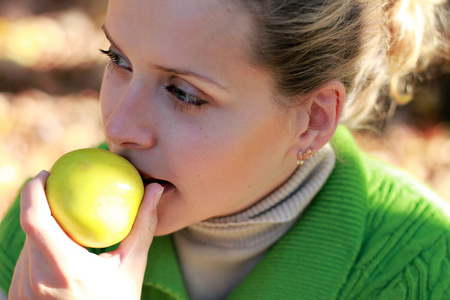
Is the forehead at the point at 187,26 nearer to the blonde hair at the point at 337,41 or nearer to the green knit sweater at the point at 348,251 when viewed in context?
the blonde hair at the point at 337,41

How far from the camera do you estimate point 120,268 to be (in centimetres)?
135

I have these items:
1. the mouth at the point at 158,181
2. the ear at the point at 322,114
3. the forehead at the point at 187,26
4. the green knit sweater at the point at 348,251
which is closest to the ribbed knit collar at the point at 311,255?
the green knit sweater at the point at 348,251

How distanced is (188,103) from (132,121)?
0.16 m

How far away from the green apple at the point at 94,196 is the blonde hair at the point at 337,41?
1.58 ft

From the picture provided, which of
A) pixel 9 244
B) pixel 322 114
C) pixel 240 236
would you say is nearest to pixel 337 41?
pixel 322 114

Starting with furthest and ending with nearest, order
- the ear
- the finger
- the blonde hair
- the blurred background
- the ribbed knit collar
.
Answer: the blurred background → the ribbed knit collar → the ear → the blonde hair → the finger

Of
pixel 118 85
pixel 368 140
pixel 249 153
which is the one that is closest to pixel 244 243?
pixel 249 153

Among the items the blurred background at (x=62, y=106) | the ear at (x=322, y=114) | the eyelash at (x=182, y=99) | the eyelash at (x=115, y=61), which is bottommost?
the blurred background at (x=62, y=106)

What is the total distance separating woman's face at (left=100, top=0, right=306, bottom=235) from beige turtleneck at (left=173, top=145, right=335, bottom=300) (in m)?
0.29

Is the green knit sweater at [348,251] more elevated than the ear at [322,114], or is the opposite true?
the ear at [322,114]

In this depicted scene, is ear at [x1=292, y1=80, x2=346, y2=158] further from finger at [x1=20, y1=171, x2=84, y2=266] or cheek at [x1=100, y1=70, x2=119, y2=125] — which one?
finger at [x1=20, y1=171, x2=84, y2=266]

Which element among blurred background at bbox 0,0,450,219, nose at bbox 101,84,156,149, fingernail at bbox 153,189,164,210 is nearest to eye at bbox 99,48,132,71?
nose at bbox 101,84,156,149

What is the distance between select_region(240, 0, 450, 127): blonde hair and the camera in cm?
134

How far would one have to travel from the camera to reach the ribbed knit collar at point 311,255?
1.67m
